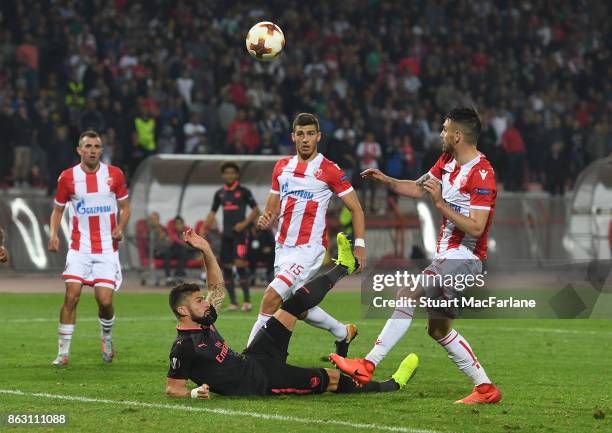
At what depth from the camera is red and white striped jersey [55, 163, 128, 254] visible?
13227 mm

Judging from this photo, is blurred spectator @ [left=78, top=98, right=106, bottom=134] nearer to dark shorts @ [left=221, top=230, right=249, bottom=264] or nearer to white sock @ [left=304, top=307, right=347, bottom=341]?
dark shorts @ [left=221, top=230, right=249, bottom=264]

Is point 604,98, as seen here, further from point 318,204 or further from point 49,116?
point 318,204

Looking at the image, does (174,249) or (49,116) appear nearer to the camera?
(174,249)

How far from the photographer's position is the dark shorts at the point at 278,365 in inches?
391

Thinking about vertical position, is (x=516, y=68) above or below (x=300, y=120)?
above

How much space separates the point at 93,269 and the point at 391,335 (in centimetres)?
431

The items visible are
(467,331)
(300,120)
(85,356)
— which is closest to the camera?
(300,120)

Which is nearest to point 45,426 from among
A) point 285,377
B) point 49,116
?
point 285,377

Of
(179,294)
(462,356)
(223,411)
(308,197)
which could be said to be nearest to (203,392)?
(223,411)

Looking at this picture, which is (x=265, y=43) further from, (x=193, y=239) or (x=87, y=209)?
(x=193, y=239)

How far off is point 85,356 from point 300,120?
3696 mm

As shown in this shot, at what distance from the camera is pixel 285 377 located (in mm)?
9930

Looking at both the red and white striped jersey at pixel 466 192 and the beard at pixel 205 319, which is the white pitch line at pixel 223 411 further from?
the red and white striped jersey at pixel 466 192

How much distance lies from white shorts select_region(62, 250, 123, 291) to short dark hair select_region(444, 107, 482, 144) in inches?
189
